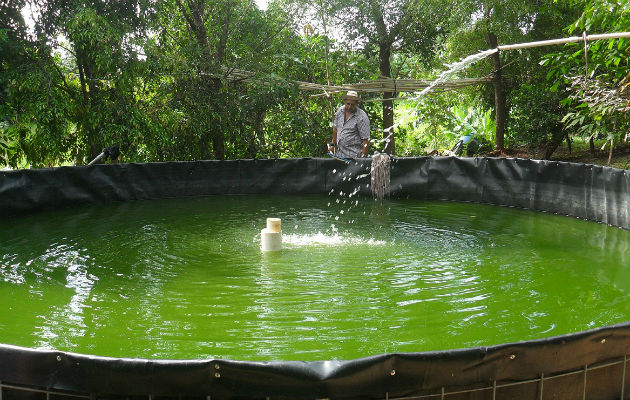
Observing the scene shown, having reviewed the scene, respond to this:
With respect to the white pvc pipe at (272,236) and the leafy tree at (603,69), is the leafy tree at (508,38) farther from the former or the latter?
the white pvc pipe at (272,236)

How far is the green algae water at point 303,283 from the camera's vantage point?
485 centimetres

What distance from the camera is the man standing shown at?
36.1ft

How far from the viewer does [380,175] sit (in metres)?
10.9

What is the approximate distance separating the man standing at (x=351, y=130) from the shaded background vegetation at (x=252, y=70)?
1831mm

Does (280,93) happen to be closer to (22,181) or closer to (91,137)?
(91,137)

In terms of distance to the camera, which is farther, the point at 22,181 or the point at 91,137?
the point at 91,137

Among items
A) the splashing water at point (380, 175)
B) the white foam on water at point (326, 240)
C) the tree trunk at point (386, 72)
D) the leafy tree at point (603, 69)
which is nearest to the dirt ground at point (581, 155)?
the leafy tree at point (603, 69)

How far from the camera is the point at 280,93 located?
12.8 metres

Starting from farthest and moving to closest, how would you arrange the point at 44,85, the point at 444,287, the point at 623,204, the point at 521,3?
the point at 521,3
the point at 44,85
the point at 623,204
the point at 444,287

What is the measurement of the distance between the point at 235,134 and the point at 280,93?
1.34m

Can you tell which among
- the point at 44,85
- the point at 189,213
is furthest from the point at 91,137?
the point at 189,213

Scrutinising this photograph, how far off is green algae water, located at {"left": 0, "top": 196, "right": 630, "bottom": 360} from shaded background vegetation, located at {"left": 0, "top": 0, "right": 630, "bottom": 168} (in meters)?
2.55

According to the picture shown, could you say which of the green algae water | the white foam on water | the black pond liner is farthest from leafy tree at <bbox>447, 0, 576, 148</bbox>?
the black pond liner

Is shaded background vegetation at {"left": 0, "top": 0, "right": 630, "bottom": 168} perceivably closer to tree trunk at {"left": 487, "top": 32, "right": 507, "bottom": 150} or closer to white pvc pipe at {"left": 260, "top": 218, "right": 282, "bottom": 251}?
tree trunk at {"left": 487, "top": 32, "right": 507, "bottom": 150}
